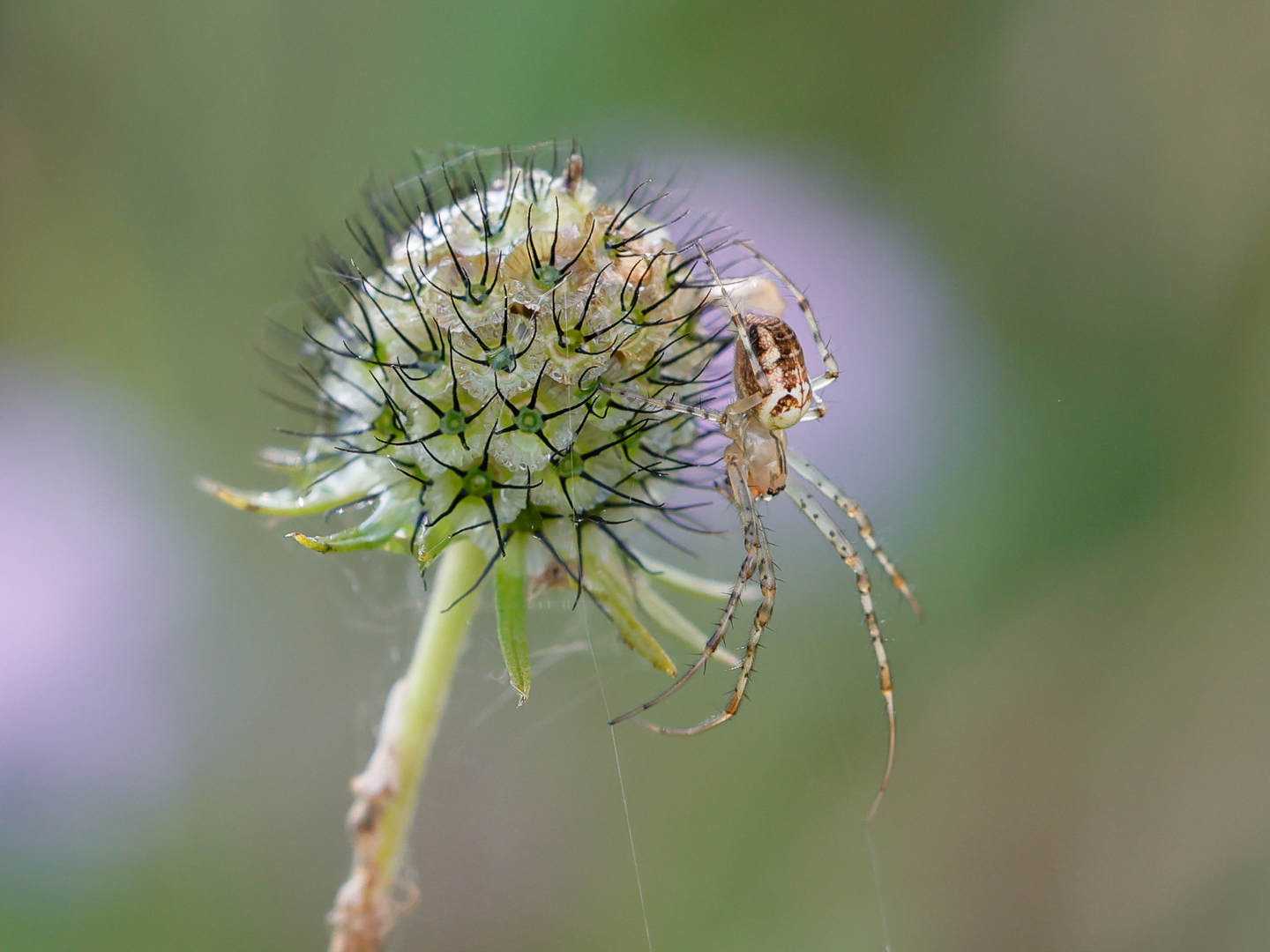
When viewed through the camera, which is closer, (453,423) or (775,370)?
(453,423)

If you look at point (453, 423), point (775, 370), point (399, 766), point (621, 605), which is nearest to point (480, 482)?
point (453, 423)

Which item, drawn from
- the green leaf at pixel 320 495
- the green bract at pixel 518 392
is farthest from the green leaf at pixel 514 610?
the green leaf at pixel 320 495

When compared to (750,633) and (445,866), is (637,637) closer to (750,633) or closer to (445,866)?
(750,633)

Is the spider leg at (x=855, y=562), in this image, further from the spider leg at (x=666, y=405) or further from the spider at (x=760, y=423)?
the spider leg at (x=666, y=405)

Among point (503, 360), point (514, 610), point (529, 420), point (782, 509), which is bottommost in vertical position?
point (514, 610)

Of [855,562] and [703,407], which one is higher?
[703,407]

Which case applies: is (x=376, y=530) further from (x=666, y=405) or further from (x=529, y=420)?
(x=666, y=405)

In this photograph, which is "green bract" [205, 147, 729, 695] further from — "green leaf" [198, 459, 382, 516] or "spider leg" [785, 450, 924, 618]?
"spider leg" [785, 450, 924, 618]
